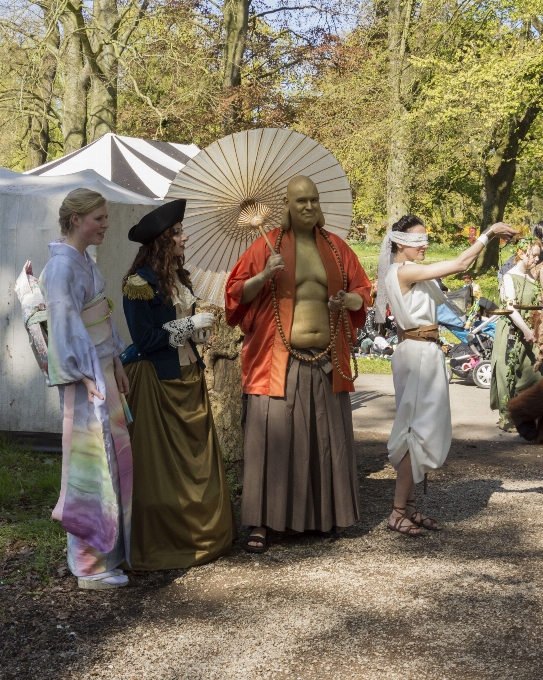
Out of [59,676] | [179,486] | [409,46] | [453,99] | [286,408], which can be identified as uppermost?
[409,46]

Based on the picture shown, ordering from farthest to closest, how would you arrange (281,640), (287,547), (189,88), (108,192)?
Result: (189,88) < (108,192) < (287,547) < (281,640)

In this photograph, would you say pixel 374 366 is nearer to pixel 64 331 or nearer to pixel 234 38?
pixel 234 38

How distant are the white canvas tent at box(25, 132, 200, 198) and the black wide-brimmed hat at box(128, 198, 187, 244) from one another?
18.5 ft

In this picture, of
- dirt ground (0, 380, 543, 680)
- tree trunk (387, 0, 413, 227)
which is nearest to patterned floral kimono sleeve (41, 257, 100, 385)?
dirt ground (0, 380, 543, 680)

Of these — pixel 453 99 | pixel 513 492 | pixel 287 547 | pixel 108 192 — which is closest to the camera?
pixel 287 547

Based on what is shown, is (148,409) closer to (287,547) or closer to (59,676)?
(287,547)

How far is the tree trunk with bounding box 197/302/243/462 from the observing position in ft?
23.4

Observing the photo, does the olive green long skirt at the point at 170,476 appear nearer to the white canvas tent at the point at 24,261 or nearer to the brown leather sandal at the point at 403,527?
the brown leather sandal at the point at 403,527

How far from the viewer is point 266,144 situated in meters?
4.93

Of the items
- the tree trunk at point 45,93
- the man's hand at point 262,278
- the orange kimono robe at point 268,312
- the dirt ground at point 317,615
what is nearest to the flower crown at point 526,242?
the dirt ground at point 317,615

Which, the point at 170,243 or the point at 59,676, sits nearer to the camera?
the point at 59,676

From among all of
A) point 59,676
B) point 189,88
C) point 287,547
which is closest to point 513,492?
point 287,547

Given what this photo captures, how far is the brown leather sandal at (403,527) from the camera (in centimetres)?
536

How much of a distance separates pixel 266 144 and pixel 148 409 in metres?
1.53
